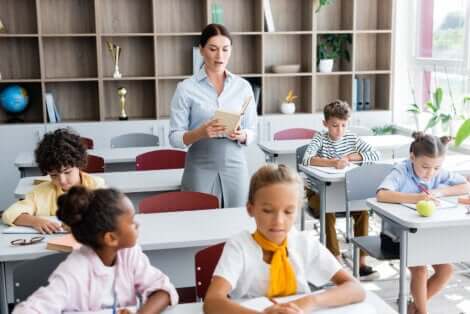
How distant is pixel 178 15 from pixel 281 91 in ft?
4.32

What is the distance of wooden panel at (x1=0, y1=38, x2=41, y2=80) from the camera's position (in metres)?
5.45

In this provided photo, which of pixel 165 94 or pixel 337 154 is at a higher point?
pixel 165 94

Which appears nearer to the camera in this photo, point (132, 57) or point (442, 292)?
point (442, 292)

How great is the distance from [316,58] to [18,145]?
2976 mm

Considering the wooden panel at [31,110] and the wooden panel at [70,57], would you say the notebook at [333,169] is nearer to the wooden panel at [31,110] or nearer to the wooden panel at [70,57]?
the wooden panel at [70,57]

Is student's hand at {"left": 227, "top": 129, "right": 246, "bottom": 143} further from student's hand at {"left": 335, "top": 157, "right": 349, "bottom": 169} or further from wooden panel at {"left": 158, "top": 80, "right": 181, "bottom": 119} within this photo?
wooden panel at {"left": 158, "top": 80, "right": 181, "bottom": 119}

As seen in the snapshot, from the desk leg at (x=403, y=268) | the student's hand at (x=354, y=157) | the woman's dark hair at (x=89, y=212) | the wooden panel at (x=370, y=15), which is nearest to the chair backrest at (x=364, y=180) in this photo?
the student's hand at (x=354, y=157)

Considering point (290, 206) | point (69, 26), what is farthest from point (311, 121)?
point (290, 206)

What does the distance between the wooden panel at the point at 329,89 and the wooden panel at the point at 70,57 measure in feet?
7.52

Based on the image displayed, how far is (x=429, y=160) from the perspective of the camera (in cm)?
283

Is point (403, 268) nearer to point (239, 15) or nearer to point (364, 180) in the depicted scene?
point (364, 180)

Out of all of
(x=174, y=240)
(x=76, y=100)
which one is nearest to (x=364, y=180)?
(x=174, y=240)

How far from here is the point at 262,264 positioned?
5.72 feet

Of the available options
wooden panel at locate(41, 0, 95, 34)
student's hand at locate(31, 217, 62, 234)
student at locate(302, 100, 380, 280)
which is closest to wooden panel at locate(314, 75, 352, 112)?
student at locate(302, 100, 380, 280)
